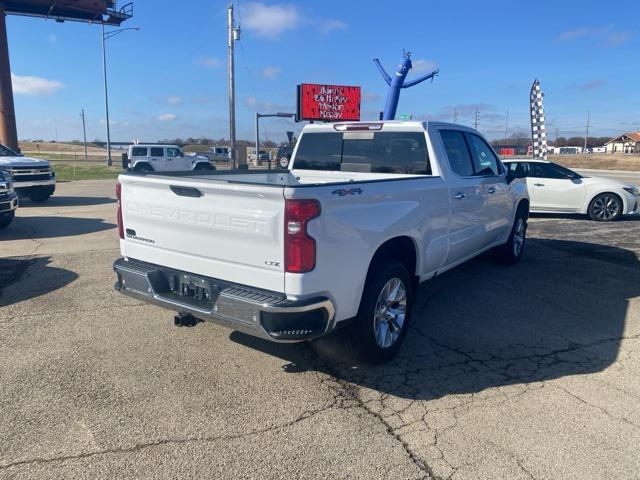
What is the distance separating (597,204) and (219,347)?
36.7 feet

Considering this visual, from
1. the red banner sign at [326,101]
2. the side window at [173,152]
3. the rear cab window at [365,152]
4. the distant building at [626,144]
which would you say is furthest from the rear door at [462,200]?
the distant building at [626,144]

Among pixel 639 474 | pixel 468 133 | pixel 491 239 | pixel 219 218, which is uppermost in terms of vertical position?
pixel 468 133

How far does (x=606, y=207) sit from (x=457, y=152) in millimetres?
8695

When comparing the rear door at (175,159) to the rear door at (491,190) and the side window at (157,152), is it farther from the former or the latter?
the rear door at (491,190)

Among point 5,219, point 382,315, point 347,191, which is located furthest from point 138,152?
point 347,191

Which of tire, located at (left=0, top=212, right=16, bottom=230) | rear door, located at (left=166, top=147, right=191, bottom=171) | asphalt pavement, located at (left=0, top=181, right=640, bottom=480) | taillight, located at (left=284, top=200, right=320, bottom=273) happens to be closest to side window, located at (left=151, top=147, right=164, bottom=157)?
rear door, located at (left=166, top=147, right=191, bottom=171)

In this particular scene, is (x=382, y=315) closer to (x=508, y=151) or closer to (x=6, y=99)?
(x=6, y=99)

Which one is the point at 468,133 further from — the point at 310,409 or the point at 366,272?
the point at 310,409

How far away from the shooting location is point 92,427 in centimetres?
312

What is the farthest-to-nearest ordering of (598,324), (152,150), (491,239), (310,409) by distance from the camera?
(152,150) < (491,239) < (598,324) < (310,409)

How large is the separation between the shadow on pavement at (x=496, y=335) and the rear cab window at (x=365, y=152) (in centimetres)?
157

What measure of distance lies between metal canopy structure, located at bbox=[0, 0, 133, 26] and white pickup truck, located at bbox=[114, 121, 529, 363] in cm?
3842

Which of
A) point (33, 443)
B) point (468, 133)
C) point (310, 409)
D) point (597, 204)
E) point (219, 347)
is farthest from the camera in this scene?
point (597, 204)

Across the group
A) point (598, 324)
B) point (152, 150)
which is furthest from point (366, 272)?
point (152, 150)
